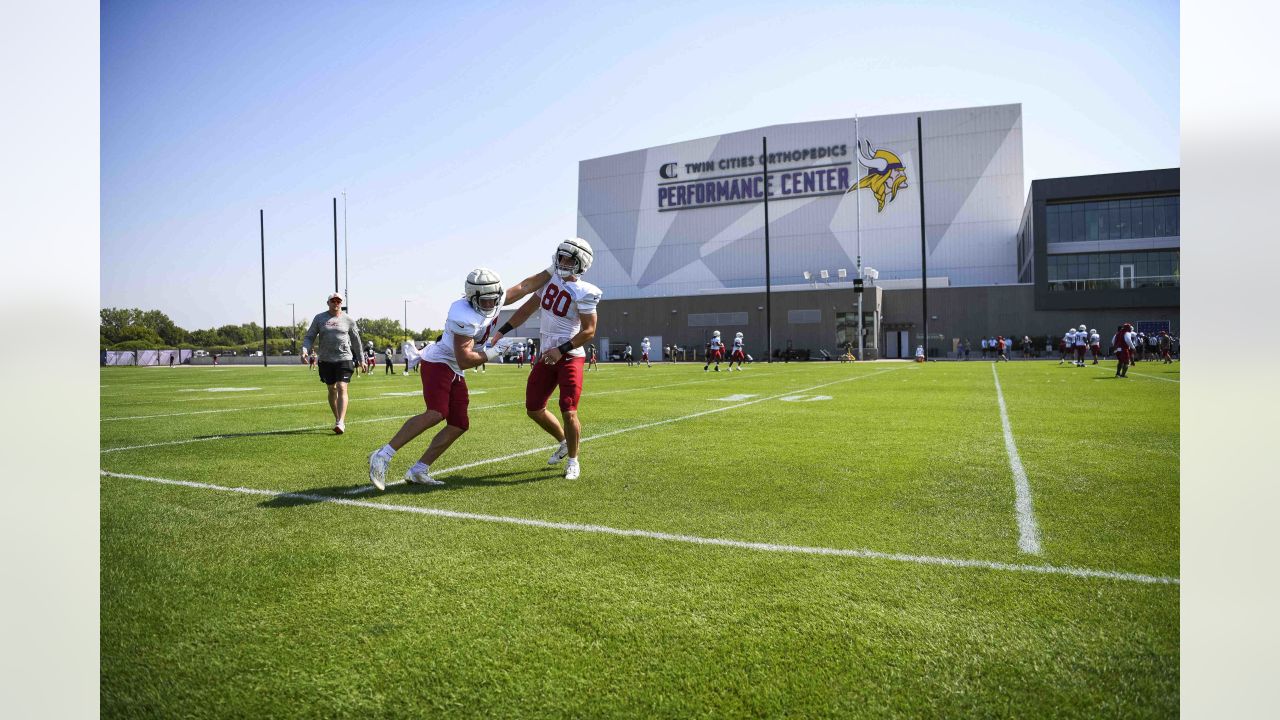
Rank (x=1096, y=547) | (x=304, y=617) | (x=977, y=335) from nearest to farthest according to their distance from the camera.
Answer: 1. (x=304, y=617)
2. (x=1096, y=547)
3. (x=977, y=335)

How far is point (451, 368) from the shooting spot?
596 cm

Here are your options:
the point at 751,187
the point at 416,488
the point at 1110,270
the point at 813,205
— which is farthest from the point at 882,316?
the point at 416,488

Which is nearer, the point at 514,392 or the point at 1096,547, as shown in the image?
the point at 1096,547

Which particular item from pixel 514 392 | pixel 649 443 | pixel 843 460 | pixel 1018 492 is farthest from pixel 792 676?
pixel 514 392

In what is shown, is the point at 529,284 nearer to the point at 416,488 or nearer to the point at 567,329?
the point at 567,329

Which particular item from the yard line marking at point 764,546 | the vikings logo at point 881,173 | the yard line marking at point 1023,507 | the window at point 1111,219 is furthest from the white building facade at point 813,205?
the yard line marking at point 764,546

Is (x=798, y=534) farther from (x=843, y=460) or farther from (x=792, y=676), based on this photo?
(x=843, y=460)

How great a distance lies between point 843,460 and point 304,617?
499 cm

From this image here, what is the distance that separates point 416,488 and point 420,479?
0.39 ft

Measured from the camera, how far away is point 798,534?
4.21 m

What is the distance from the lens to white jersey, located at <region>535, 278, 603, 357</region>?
620cm

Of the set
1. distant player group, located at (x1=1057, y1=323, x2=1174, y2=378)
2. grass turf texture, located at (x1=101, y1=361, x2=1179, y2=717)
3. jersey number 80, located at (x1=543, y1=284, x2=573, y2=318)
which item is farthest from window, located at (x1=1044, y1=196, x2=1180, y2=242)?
jersey number 80, located at (x1=543, y1=284, x2=573, y2=318)
